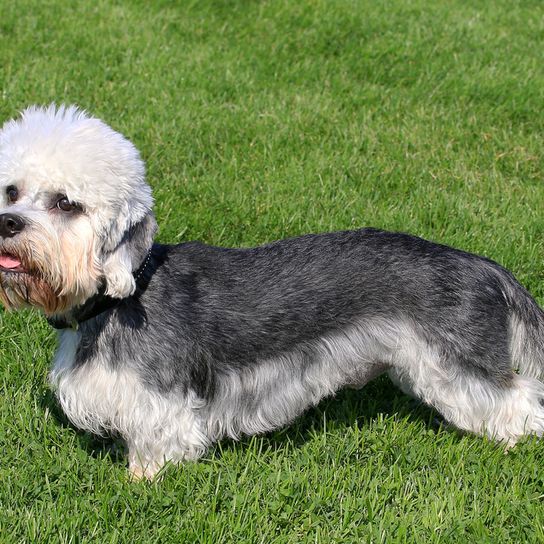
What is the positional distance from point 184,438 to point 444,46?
633 centimetres

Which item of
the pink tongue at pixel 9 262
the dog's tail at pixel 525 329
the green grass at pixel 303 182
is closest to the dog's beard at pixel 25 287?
the pink tongue at pixel 9 262

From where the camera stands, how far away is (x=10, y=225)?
133 inches

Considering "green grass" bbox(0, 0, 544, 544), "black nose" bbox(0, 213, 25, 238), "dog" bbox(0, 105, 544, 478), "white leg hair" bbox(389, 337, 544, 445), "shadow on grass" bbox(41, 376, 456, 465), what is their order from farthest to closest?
"shadow on grass" bbox(41, 376, 456, 465)
"white leg hair" bbox(389, 337, 544, 445)
"green grass" bbox(0, 0, 544, 544)
"dog" bbox(0, 105, 544, 478)
"black nose" bbox(0, 213, 25, 238)

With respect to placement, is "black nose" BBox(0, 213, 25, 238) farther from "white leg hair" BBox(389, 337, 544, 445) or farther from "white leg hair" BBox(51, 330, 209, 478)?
"white leg hair" BBox(389, 337, 544, 445)

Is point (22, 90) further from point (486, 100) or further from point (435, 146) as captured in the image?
point (486, 100)

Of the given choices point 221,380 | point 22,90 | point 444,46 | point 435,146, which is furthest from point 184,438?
point 444,46

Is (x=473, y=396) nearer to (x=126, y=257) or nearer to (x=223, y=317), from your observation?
(x=223, y=317)

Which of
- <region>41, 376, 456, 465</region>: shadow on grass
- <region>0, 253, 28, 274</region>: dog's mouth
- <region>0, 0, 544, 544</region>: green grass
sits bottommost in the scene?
<region>41, 376, 456, 465</region>: shadow on grass

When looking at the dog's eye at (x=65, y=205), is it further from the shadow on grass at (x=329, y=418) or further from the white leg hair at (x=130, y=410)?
the shadow on grass at (x=329, y=418)

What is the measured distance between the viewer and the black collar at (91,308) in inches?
146

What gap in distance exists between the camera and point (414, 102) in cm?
Answer: 809

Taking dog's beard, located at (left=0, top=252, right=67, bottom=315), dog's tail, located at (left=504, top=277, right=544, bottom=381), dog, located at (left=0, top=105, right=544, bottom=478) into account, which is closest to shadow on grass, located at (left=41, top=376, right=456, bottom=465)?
dog, located at (left=0, top=105, right=544, bottom=478)

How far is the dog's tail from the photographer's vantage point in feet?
13.7

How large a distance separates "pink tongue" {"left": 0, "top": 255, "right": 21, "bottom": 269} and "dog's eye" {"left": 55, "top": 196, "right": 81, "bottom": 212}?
29 centimetres
